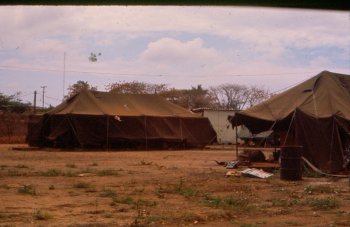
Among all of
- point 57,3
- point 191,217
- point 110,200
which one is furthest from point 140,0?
point 110,200

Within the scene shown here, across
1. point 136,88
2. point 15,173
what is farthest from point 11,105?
point 15,173

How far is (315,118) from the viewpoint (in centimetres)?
1805

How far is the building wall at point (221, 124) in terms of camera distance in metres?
47.0

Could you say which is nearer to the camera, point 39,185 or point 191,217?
point 191,217

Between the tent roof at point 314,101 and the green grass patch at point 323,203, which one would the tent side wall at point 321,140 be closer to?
the tent roof at point 314,101

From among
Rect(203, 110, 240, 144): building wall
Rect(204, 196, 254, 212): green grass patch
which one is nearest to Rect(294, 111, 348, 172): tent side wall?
Rect(204, 196, 254, 212): green grass patch

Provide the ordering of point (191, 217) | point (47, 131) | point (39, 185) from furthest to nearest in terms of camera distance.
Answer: point (47, 131)
point (39, 185)
point (191, 217)

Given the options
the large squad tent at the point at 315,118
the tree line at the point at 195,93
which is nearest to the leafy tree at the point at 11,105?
the tree line at the point at 195,93

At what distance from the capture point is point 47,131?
33.1m

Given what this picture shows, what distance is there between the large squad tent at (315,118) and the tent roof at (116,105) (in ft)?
44.8

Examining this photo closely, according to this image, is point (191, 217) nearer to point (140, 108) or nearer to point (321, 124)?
point (321, 124)

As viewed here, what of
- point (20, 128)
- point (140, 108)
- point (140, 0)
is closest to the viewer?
point (140, 0)

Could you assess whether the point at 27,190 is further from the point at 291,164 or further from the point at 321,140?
the point at 321,140

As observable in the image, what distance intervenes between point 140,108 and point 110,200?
25481 millimetres
